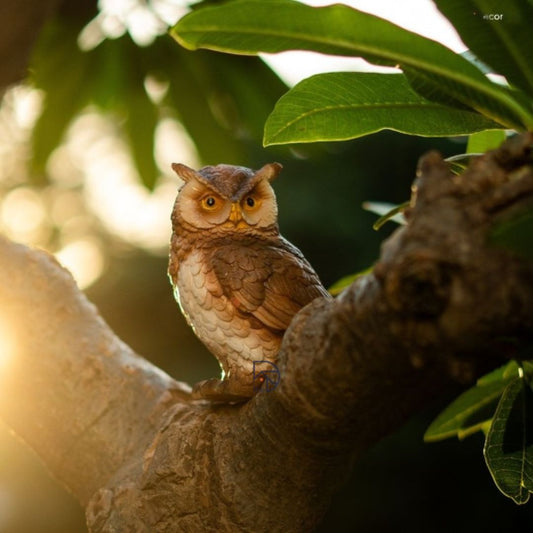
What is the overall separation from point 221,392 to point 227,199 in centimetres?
30

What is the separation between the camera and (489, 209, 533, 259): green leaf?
542 millimetres

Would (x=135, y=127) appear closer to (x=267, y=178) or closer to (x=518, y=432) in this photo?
(x=267, y=178)

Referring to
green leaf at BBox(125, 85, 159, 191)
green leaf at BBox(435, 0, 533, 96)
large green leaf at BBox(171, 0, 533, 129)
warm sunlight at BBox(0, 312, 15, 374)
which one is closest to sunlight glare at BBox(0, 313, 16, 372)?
warm sunlight at BBox(0, 312, 15, 374)

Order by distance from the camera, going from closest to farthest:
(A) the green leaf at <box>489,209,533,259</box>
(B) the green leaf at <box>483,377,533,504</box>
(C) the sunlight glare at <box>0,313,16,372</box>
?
(A) the green leaf at <box>489,209,533,259</box> < (B) the green leaf at <box>483,377,533,504</box> < (C) the sunlight glare at <box>0,313,16,372</box>

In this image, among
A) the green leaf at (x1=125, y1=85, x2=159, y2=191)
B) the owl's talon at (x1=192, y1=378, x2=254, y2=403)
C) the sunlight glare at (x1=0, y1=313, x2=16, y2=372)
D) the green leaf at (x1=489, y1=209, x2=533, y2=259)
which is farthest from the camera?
the green leaf at (x1=125, y1=85, x2=159, y2=191)

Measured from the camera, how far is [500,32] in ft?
2.55

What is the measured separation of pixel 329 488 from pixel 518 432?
0.80ft

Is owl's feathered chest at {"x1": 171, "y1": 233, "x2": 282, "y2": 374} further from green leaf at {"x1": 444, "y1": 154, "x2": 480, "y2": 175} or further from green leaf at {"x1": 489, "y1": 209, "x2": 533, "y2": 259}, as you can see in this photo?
green leaf at {"x1": 489, "y1": 209, "x2": 533, "y2": 259}

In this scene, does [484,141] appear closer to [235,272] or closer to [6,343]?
[235,272]

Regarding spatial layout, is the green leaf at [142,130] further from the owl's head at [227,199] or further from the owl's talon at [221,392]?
the owl's talon at [221,392]

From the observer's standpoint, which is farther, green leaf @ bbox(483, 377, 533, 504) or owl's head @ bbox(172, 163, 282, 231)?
owl's head @ bbox(172, 163, 282, 231)

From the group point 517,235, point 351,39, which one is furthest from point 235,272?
point 517,235

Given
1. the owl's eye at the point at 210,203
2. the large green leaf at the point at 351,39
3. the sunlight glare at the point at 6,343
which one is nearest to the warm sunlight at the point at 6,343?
the sunlight glare at the point at 6,343

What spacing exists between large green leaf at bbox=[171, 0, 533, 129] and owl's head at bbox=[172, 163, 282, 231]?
0.37m
